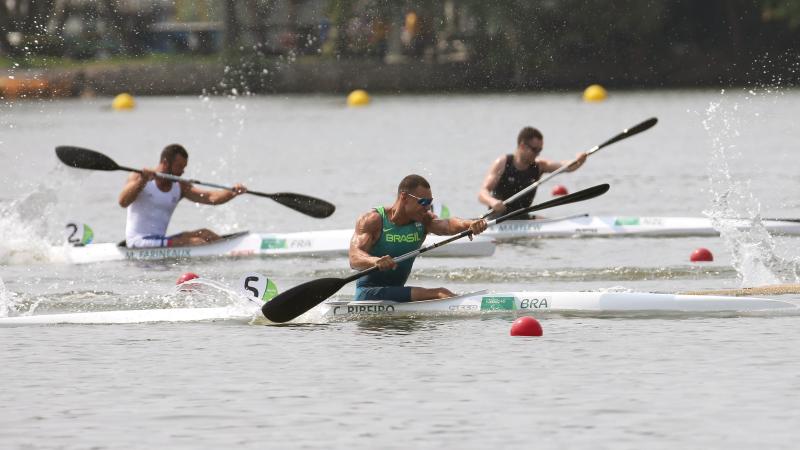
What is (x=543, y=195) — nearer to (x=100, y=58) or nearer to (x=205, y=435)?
(x=205, y=435)

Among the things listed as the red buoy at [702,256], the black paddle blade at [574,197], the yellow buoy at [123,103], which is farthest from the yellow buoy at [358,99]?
the black paddle blade at [574,197]

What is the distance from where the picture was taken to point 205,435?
35.8 ft

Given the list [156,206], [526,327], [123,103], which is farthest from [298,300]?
[123,103]

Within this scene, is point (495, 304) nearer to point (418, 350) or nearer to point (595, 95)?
point (418, 350)

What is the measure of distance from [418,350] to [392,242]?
6.09 ft

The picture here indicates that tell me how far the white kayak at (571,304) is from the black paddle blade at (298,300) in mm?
295

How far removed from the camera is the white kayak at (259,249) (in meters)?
20.8

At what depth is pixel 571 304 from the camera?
15.4m

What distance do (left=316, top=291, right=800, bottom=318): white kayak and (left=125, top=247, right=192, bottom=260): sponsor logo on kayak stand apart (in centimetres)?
586

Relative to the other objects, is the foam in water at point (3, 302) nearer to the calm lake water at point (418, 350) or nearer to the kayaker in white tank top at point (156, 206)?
the calm lake water at point (418, 350)

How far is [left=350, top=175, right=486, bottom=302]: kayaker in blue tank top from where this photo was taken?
603 inches

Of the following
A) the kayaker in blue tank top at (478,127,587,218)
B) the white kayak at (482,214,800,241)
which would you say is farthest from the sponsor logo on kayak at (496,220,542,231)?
the kayaker in blue tank top at (478,127,587,218)

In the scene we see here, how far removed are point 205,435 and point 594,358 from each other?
12.4ft

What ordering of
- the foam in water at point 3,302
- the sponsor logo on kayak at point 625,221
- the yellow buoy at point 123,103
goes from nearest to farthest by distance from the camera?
the foam in water at point 3,302, the sponsor logo on kayak at point 625,221, the yellow buoy at point 123,103
